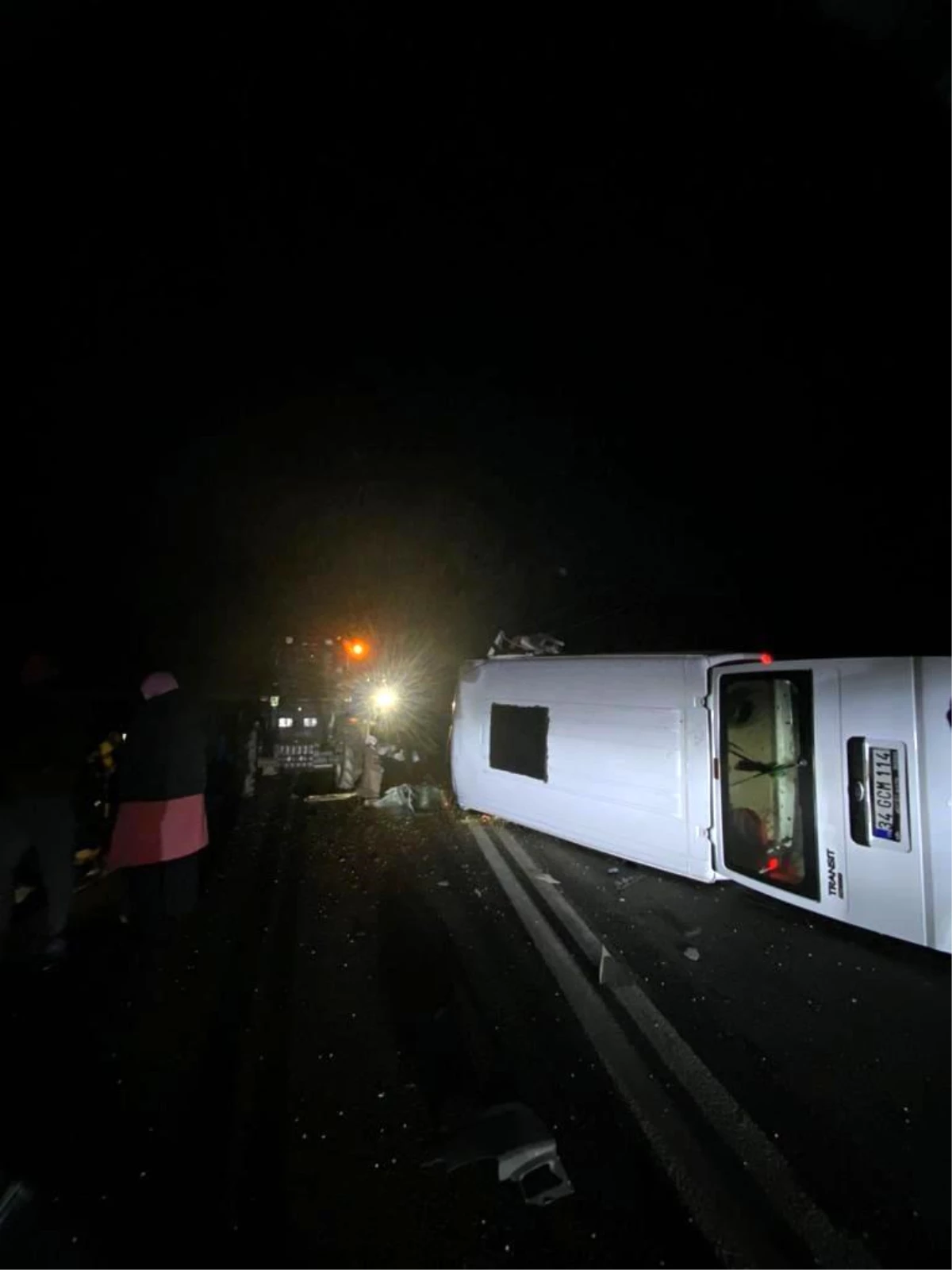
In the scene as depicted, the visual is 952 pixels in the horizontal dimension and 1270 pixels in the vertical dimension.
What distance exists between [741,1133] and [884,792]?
6.36ft

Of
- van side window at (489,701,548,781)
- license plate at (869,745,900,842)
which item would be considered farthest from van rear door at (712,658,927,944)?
van side window at (489,701,548,781)

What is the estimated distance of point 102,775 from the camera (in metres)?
5.67

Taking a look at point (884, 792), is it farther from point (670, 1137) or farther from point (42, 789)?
point (42, 789)

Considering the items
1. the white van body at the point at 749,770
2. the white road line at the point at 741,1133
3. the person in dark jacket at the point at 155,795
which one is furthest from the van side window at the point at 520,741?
the person in dark jacket at the point at 155,795

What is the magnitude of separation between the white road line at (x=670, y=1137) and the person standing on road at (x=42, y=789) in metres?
3.37

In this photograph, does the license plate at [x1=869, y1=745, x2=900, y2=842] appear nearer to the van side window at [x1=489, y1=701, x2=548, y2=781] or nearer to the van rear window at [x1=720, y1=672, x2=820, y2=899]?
the van rear window at [x1=720, y1=672, x2=820, y2=899]

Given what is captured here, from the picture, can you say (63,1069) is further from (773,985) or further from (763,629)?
(763,629)

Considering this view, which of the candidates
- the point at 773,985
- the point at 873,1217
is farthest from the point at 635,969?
the point at 873,1217

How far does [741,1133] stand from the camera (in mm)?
2373

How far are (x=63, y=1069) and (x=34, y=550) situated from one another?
2653 cm

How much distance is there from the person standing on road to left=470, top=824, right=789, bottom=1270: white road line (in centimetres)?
337

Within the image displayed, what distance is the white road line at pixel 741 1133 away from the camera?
192 centimetres

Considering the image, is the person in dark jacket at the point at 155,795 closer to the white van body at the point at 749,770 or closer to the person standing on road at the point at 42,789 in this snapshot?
the person standing on road at the point at 42,789

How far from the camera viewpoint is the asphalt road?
6.44 feet
